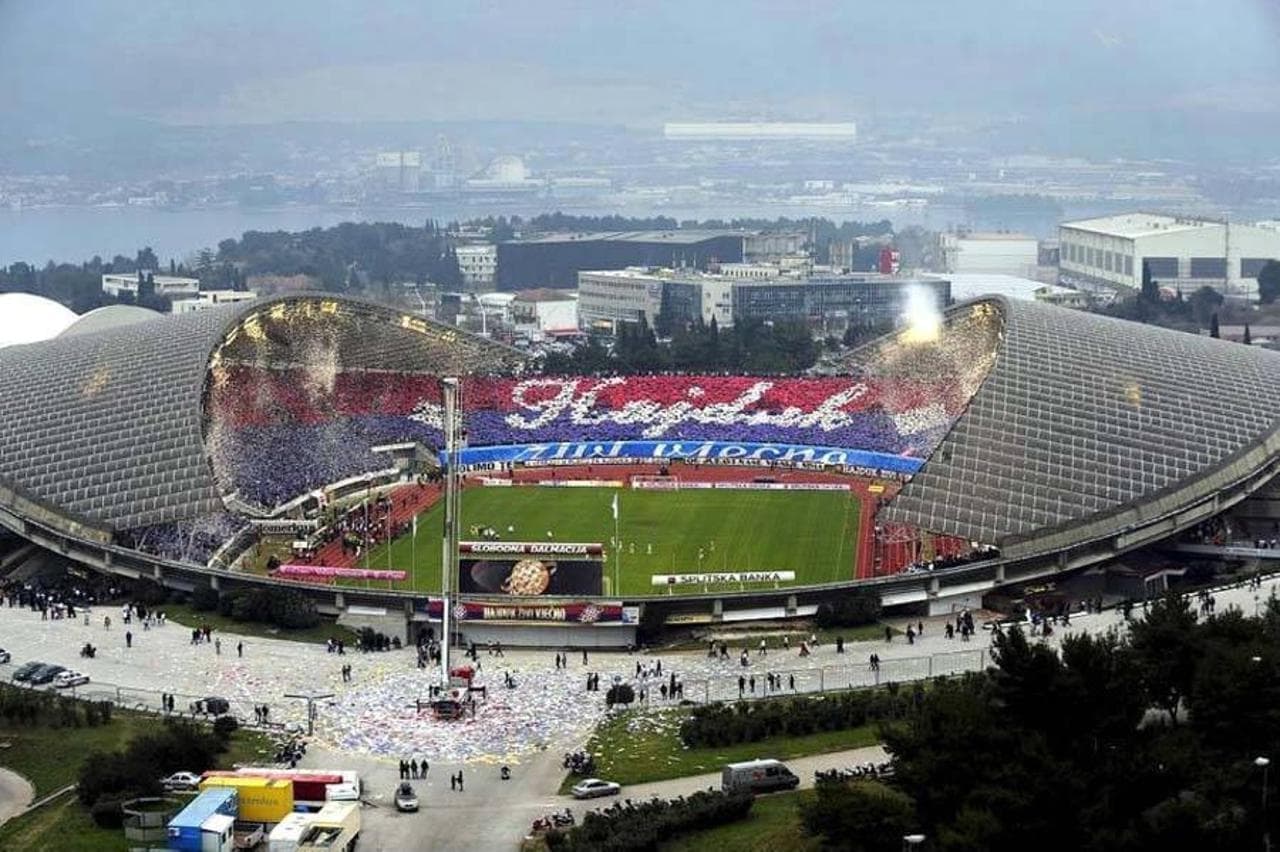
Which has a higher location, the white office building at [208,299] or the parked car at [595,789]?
the white office building at [208,299]

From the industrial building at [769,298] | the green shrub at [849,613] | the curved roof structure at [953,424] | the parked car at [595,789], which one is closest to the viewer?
the parked car at [595,789]

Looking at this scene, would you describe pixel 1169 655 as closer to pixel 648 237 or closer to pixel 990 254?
pixel 990 254

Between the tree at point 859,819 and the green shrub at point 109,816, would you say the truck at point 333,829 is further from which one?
the tree at point 859,819

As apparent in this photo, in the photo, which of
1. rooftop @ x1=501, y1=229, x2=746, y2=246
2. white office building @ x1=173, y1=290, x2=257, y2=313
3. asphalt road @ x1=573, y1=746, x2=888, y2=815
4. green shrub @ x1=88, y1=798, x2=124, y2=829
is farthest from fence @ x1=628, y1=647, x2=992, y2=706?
rooftop @ x1=501, y1=229, x2=746, y2=246

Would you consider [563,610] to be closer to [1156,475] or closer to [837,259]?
[1156,475]

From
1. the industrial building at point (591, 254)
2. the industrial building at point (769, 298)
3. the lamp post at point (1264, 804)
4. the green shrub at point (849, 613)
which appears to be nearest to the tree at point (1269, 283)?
the industrial building at point (769, 298)

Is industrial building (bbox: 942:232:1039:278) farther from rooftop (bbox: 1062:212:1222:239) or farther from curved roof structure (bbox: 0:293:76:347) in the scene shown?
curved roof structure (bbox: 0:293:76:347)

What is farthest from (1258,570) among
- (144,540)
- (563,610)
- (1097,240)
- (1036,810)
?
(1097,240)

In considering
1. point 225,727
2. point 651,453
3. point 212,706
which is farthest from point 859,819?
point 651,453

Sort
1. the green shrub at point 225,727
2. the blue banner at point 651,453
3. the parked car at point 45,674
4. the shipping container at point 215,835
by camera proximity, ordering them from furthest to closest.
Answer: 1. the blue banner at point 651,453
2. the parked car at point 45,674
3. the green shrub at point 225,727
4. the shipping container at point 215,835
